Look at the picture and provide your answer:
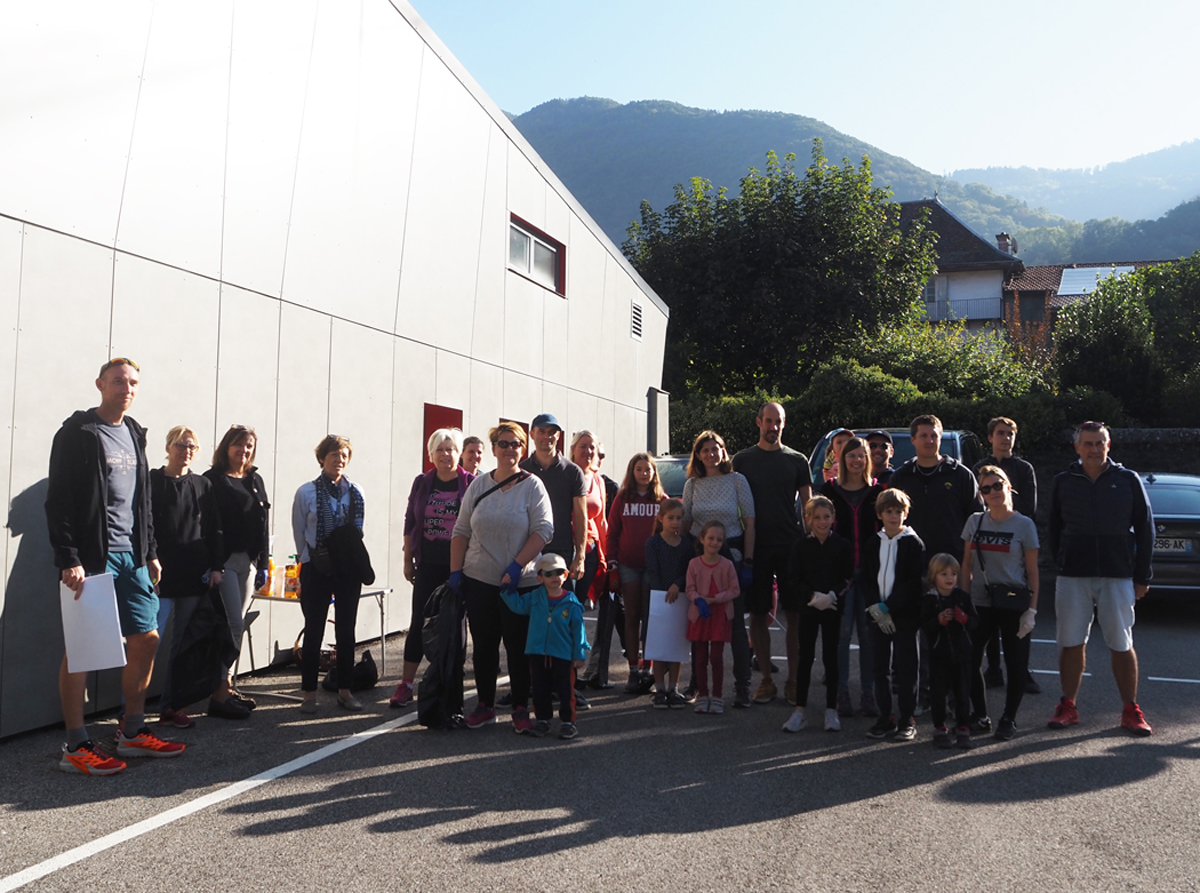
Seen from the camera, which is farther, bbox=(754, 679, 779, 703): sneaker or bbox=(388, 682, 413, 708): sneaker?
bbox=(754, 679, 779, 703): sneaker

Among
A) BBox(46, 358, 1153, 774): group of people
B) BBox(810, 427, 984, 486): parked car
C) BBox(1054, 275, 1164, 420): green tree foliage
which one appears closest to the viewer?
BBox(46, 358, 1153, 774): group of people

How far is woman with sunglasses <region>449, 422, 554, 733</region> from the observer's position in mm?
5855

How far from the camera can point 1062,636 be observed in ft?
20.2

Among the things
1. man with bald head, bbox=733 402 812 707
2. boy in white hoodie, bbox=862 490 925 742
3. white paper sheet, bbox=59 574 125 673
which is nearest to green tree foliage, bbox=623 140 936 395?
man with bald head, bbox=733 402 812 707

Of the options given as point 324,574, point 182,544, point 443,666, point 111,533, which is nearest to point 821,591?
point 443,666

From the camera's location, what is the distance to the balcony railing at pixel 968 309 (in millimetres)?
51031

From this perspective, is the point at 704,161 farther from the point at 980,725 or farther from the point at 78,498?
the point at 78,498

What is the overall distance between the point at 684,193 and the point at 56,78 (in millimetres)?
26681

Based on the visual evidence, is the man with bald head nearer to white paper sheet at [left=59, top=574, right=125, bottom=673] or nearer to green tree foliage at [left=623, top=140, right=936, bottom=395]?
white paper sheet at [left=59, top=574, right=125, bottom=673]

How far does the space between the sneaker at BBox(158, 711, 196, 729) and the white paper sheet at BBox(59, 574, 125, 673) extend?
985 mm

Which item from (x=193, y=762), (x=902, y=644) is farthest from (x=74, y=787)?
(x=902, y=644)

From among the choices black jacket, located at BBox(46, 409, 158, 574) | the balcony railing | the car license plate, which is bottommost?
the car license plate

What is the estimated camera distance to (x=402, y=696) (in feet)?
21.6

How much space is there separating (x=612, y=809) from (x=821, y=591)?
2.22 m
